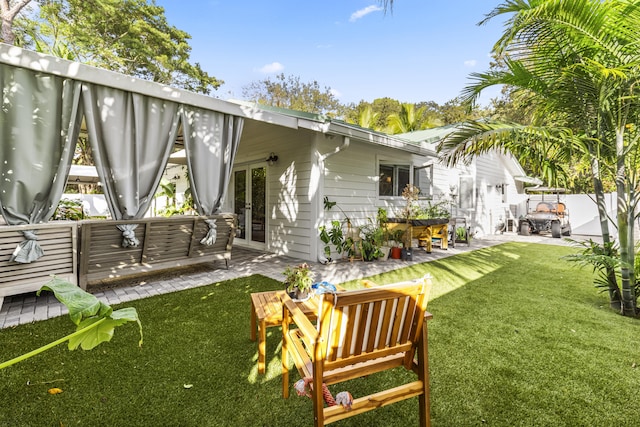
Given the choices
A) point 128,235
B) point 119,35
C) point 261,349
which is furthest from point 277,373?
point 119,35

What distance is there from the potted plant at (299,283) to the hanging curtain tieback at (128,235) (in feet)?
9.11

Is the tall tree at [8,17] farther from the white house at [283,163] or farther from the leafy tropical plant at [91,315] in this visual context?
the leafy tropical plant at [91,315]

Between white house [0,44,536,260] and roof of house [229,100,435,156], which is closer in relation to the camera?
white house [0,44,536,260]

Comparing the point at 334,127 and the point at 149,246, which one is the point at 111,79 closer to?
the point at 149,246

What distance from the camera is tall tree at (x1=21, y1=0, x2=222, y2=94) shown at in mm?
14539

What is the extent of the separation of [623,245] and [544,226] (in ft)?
33.3

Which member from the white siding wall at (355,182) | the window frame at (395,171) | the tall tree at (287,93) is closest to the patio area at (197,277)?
the white siding wall at (355,182)

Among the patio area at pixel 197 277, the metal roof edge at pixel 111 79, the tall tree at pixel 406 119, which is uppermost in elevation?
the tall tree at pixel 406 119

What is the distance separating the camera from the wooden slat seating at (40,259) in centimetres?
342

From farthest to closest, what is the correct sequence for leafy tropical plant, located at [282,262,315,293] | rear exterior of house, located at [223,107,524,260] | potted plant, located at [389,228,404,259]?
1. potted plant, located at [389,228,404,259]
2. rear exterior of house, located at [223,107,524,260]
3. leafy tropical plant, located at [282,262,315,293]

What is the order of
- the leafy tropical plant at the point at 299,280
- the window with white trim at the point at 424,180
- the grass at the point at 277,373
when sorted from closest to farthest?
the grass at the point at 277,373 < the leafy tropical plant at the point at 299,280 < the window with white trim at the point at 424,180

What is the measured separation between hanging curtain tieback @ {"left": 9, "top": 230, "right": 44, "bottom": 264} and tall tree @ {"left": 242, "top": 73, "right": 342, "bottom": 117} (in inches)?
786

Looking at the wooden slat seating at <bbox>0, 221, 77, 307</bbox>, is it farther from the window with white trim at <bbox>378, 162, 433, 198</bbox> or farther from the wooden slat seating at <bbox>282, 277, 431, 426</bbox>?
the window with white trim at <bbox>378, 162, 433, 198</bbox>

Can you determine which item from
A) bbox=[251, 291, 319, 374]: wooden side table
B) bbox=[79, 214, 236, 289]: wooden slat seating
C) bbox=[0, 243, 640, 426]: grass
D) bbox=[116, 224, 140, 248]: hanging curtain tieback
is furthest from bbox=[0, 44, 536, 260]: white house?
bbox=[251, 291, 319, 374]: wooden side table
